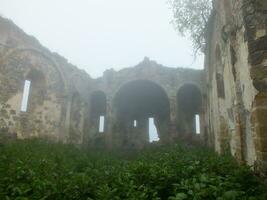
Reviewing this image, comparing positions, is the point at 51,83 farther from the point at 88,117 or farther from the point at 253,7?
the point at 253,7

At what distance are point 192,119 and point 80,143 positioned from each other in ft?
31.2

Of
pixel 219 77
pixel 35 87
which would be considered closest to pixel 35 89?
pixel 35 87

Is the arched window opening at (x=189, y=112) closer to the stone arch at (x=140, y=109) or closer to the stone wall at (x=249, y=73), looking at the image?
the stone arch at (x=140, y=109)

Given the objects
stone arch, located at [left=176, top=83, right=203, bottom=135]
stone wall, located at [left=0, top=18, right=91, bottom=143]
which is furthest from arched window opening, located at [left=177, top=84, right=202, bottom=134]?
stone wall, located at [left=0, top=18, right=91, bottom=143]

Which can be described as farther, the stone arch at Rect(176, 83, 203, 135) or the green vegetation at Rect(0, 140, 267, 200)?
the stone arch at Rect(176, 83, 203, 135)

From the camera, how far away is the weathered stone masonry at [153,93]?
15.8ft

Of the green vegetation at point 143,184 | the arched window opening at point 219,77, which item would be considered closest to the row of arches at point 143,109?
the arched window opening at point 219,77

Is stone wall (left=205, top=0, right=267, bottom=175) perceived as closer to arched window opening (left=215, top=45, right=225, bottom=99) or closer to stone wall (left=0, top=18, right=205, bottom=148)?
arched window opening (left=215, top=45, right=225, bottom=99)

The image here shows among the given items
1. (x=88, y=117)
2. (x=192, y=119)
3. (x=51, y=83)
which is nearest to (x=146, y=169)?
(x=51, y=83)

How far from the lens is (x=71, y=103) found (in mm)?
15023

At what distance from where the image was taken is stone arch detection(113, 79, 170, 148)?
18391 millimetres

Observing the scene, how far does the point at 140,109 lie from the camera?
72.2 ft

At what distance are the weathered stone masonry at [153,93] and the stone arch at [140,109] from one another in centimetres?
7

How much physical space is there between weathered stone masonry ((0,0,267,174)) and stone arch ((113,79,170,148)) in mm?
75
